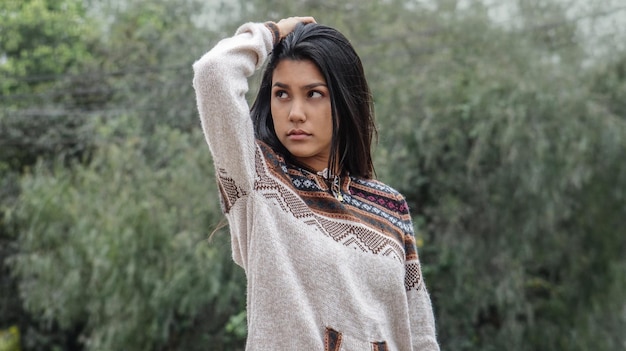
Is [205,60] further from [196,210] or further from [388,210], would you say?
[196,210]

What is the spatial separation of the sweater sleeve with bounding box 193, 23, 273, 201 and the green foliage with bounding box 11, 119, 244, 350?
14.6 ft

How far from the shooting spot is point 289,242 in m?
1.65

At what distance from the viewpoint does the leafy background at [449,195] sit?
249 inches

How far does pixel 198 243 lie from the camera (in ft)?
20.7

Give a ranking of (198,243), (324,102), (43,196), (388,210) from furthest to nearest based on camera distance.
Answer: (43,196) → (198,243) → (388,210) → (324,102)

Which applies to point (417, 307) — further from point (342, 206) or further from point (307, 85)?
point (307, 85)

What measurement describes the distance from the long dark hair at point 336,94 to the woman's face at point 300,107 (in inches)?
0.6

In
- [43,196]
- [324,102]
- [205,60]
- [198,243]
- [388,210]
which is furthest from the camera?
[43,196]

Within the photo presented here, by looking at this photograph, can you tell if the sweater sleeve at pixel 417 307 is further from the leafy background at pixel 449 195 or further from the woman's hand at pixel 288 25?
the leafy background at pixel 449 195

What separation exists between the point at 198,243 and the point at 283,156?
465 centimetres

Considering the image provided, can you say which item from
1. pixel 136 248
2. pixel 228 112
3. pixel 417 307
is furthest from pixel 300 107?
pixel 136 248

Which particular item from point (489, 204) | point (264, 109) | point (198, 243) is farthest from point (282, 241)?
point (489, 204)

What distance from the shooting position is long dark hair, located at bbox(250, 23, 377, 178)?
1731mm

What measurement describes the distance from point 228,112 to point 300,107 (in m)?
0.17
